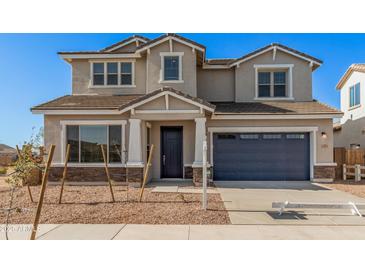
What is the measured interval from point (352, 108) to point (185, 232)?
57.2ft

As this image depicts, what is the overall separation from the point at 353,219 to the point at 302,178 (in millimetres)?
7009

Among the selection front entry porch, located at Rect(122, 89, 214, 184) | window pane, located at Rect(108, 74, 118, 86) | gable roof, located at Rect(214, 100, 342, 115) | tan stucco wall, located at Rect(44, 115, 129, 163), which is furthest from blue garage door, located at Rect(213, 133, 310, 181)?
window pane, located at Rect(108, 74, 118, 86)

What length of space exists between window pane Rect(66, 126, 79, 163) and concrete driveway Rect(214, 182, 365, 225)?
6.70m

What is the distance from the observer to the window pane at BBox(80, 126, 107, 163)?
44.0ft

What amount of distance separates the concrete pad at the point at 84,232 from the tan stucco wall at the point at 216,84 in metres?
10.7

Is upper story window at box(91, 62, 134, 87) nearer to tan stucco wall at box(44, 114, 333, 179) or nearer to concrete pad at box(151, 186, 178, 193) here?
tan stucco wall at box(44, 114, 333, 179)

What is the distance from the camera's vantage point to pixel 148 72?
Answer: 1468 cm

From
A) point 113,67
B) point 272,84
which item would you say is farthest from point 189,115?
point 272,84

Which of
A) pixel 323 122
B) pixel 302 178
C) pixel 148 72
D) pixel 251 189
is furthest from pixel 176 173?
pixel 323 122

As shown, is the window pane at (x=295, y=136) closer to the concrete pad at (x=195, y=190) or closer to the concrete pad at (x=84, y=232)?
the concrete pad at (x=195, y=190)

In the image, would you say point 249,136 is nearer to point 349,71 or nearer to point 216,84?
point 216,84

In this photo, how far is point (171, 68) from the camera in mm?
14711

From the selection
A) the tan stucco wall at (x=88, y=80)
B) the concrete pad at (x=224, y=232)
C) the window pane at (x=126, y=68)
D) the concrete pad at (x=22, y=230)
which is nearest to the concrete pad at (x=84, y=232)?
the concrete pad at (x=22, y=230)

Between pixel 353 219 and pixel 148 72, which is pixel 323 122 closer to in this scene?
pixel 353 219
